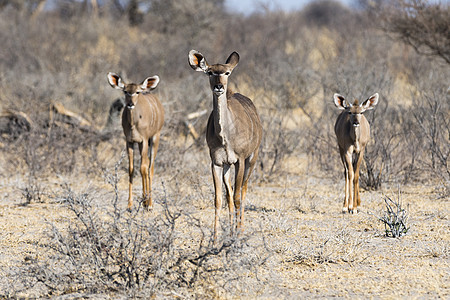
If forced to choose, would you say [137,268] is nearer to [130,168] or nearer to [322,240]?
[322,240]

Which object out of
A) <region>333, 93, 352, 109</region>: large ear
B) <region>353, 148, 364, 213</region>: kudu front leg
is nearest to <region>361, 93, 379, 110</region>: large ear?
<region>333, 93, 352, 109</region>: large ear

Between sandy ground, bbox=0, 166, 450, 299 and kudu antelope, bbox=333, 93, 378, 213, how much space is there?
10.2 inches

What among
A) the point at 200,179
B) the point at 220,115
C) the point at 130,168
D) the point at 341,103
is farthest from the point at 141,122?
the point at 220,115

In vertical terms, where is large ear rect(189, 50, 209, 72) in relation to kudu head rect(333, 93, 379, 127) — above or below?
above

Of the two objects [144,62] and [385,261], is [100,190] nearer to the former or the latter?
[385,261]

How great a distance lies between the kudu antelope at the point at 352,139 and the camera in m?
7.54

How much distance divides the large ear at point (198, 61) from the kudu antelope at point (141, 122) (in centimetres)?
221

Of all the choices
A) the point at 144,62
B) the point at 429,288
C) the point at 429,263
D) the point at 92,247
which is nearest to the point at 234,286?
the point at 92,247

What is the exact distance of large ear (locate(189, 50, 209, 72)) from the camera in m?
5.69

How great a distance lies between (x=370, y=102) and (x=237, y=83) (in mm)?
7166

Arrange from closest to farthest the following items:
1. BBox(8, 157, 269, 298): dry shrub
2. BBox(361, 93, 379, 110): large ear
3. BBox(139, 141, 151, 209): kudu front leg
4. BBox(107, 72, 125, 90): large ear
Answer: BBox(8, 157, 269, 298): dry shrub
BBox(361, 93, 379, 110): large ear
BBox(107, 72, 125, 90): large ear
BBox(139, 141, 151, 209): kudu front leg

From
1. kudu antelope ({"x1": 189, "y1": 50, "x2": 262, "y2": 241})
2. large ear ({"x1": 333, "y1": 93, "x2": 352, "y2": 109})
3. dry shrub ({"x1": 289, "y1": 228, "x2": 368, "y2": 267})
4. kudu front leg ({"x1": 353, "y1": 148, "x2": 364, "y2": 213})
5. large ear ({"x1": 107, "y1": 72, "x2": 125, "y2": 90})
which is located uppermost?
large ear ({"x1": 107, "y1": 72, "x2": 125, "y2": 90})

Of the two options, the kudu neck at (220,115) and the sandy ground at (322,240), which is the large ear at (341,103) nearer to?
the sandy ground at (322,240)

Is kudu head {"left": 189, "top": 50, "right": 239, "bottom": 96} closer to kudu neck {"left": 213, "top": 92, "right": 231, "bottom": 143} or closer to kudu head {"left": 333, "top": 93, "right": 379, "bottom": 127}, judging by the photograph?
kudu neck {"left": 213, "top": 92, "right": 231, "bottom": 143}
